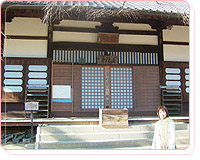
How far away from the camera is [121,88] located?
8.77 metres

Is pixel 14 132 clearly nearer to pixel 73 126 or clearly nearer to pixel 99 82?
pixel 73 126

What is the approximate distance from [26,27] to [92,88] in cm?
355

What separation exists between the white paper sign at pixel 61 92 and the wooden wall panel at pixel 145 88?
2713mm

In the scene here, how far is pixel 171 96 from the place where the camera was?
8.99 m

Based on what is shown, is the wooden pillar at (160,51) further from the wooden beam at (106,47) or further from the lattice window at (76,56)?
the lattice window at (76,56)

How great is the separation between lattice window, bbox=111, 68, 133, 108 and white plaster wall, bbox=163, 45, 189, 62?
188 cm

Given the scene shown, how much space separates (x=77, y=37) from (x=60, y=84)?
6.67 ft

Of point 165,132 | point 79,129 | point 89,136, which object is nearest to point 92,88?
point 79,129

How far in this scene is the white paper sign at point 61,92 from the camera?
8.38 metres

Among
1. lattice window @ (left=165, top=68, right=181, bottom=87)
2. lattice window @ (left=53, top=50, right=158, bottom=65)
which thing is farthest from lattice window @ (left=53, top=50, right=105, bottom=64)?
lattice window @ (left=165, top=68, right=181, bottom=87)

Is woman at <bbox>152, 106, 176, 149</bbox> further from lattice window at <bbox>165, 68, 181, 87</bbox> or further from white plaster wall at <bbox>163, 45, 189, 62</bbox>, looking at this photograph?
white plaster wall at <bbox>163, 45, 189, 62</bbox>

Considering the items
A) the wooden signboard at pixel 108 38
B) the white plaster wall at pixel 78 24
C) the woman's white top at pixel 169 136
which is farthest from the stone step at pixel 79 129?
the white plaster wall at pixel 78 24
